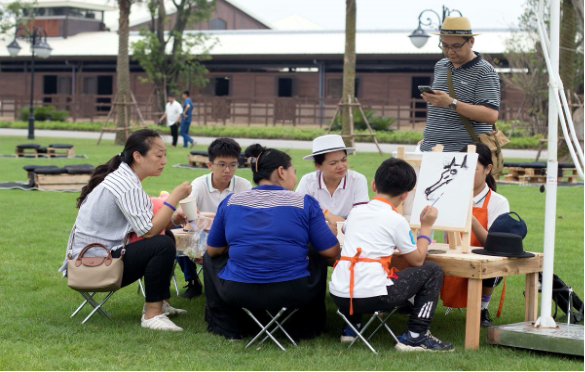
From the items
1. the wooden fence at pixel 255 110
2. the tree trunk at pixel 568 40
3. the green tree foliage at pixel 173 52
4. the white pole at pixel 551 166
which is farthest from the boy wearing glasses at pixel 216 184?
the green tree foliage at pixel 173 52

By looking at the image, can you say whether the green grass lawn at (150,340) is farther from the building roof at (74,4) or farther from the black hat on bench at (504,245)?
the building roof at (74,4)

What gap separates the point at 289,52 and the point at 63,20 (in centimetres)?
1640

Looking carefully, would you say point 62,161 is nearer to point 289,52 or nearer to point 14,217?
point 14,217

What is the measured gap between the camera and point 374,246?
4.57 metres

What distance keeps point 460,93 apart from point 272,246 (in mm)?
2114

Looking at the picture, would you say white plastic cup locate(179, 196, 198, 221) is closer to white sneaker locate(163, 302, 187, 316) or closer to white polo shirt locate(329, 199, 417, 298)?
white sneaker locate(163, 302, 187, 316)

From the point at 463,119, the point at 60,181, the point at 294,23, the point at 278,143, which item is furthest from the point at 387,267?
the point at 294,23

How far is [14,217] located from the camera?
10.4m

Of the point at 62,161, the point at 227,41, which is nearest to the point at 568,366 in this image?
the point at 62,161

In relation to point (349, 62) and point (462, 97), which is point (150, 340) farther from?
point (349, 62)

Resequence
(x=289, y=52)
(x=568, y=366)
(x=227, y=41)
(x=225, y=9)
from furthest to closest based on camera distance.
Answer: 1. (x=225, y=9)
2. (x=227, y=41)
3. (x=289, y=52)
4. (x=568, y=366)

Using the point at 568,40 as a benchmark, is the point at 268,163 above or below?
below

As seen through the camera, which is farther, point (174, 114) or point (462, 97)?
point (174, 114)

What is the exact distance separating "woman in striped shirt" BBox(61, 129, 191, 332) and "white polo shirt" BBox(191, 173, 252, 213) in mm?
877
